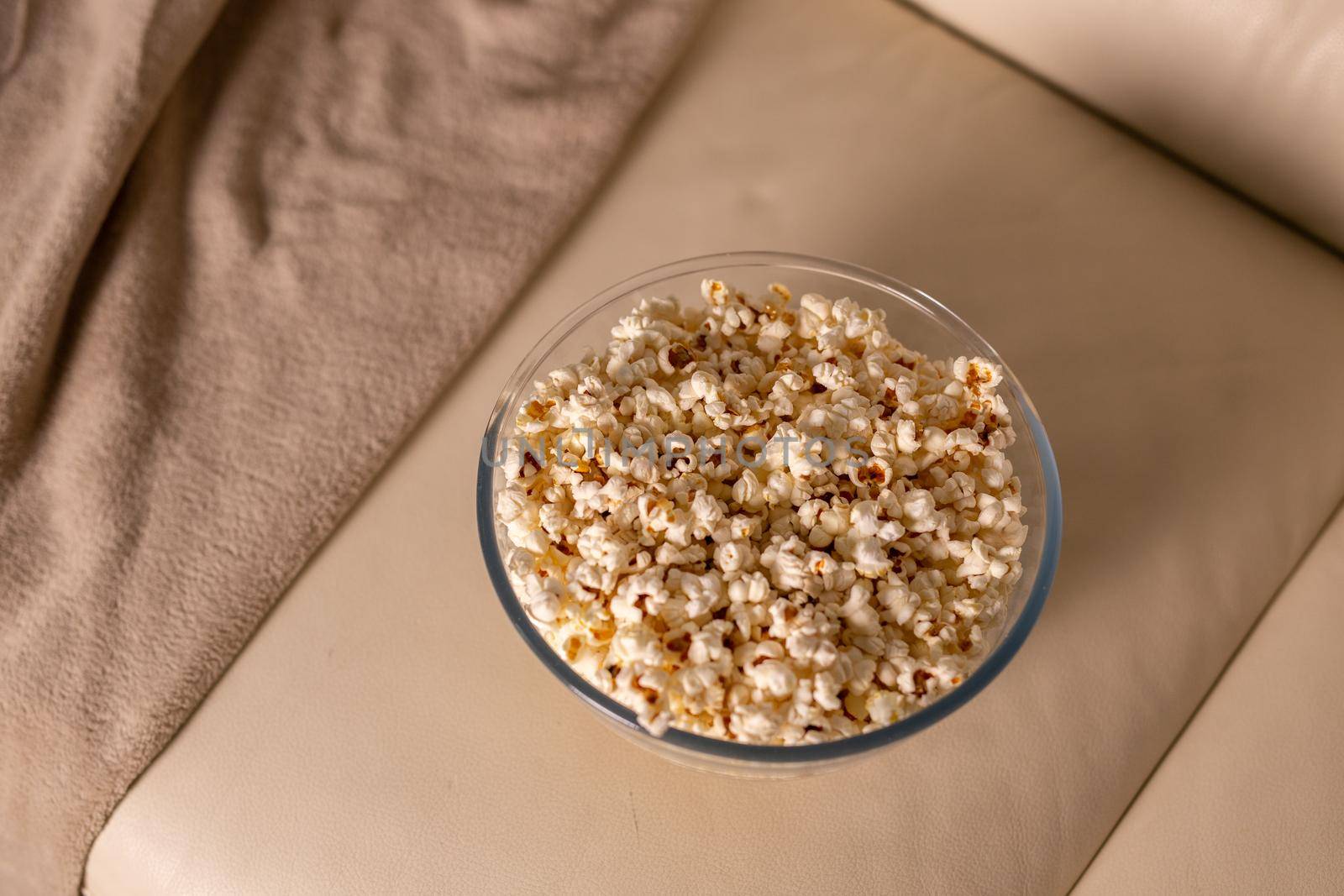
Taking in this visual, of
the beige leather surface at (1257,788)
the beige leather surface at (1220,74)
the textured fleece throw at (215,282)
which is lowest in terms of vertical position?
the textured fleece throw at (215,282)

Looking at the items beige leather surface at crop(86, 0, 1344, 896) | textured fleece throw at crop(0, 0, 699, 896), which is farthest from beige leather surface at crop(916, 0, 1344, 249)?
textured fleece throw at crop(0, 0, 699, 896)

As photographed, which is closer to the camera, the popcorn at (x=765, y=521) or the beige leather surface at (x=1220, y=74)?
the popcorn at (x=765, y=521)

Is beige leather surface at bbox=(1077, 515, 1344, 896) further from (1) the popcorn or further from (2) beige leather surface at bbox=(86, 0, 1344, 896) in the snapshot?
(1) the popcorn

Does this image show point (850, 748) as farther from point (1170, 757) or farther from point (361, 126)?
point (361, 126)

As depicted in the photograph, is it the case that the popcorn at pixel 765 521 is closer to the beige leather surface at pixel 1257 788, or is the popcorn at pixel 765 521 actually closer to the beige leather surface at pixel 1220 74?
the beige leather surface at pixel 1257 788

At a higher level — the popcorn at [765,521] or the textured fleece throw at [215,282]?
the popcorn at [765,521]

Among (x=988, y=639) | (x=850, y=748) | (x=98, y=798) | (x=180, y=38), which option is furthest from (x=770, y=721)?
(x=180, y=38)

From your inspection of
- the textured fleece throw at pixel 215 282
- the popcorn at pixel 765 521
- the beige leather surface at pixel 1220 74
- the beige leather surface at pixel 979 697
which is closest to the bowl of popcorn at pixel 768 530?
the popcorn at pixel 765 521
